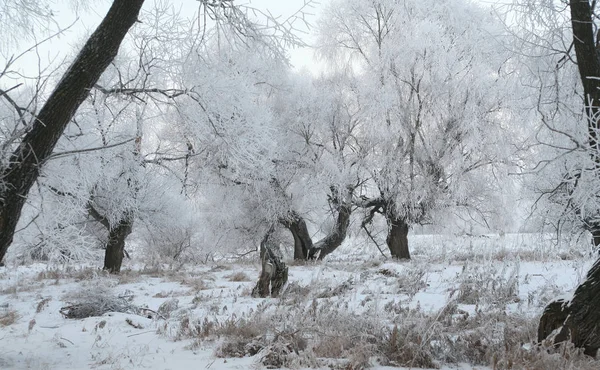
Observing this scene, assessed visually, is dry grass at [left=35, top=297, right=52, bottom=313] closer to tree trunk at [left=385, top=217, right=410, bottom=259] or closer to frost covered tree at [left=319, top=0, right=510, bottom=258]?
frost covered tree at [left=319, top=0, right=510, bottom=258]

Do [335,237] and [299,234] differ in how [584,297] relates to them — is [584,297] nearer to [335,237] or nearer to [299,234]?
[335,237]

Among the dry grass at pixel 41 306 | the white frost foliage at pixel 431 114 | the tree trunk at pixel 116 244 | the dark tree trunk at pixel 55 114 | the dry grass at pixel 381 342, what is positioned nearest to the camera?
the dry grass at pixel 381 342

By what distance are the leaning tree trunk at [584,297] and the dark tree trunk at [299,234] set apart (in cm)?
1193

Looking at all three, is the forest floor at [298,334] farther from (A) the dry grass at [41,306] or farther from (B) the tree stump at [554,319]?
(B) the tree stump at [554,319]

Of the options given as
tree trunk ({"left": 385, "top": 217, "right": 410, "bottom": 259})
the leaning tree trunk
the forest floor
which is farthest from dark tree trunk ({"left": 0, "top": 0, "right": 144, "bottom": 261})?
tree trunk ({"left": 385, "top": 217, "right": 410, "bottom": 259})

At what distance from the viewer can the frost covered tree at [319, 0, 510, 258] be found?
13.2m

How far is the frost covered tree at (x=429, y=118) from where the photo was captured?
13.2 metres

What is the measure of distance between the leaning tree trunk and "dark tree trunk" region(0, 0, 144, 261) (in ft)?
11.9

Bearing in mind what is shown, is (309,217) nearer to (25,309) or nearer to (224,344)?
(25,309)

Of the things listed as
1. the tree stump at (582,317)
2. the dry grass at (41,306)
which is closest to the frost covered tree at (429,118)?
the dry grass at (41,306)

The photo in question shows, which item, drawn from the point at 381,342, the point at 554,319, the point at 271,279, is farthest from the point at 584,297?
the point at 271,279

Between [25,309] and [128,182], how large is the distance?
18.1ft

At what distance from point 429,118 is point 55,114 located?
11707 millimetres

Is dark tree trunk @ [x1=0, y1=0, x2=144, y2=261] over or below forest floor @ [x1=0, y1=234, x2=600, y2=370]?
over
